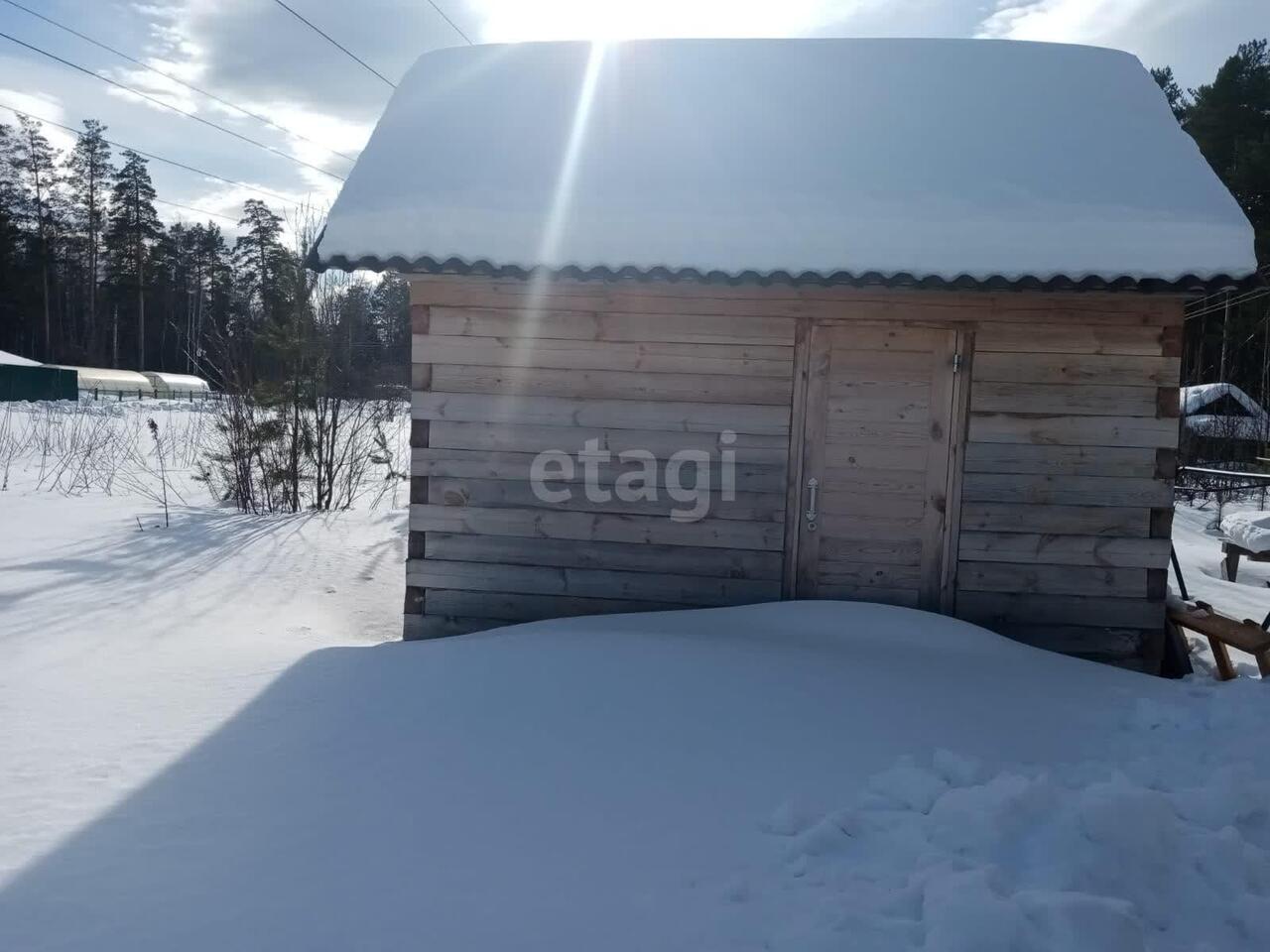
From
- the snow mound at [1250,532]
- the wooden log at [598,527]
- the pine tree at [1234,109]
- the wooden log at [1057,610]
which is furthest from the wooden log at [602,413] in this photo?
the pine tree at [1234,109]

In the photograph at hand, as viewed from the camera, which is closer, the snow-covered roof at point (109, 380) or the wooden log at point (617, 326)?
the wooden log at point (617, 326)

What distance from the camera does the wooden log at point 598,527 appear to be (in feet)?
19.6

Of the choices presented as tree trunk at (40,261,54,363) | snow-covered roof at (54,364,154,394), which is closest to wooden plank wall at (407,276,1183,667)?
snow-covered roof at (54,364,154,394)

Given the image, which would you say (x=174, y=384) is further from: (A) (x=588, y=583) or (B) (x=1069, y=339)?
(B) (x=1069, y=339)

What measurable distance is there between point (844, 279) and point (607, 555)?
2497 millimetres

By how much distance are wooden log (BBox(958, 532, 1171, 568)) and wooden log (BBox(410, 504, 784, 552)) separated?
Answer: 1405 millimetres

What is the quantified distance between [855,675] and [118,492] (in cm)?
1258

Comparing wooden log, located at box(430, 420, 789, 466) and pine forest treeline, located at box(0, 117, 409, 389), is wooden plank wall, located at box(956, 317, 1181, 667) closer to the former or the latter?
wooden log, located at box(430, 420, 789, 466)

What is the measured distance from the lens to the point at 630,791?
328 centimetres

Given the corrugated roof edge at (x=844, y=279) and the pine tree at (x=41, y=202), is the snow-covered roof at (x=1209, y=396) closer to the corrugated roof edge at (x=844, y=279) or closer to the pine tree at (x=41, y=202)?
the corrugated roof edge at (x=844, y=279)

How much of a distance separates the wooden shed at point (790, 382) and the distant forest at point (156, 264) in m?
15.1

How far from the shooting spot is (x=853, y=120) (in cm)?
675

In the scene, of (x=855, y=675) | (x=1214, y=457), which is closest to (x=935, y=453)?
(x=855, y=675)

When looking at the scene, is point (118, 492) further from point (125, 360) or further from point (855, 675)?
point (125, 360)
